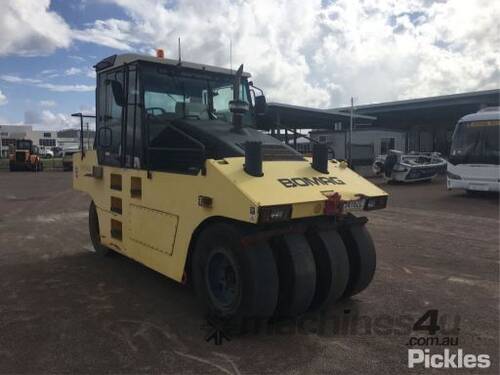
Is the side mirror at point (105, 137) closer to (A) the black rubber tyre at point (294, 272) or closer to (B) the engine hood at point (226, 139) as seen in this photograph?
(B) the engine hood at point (226, 139)

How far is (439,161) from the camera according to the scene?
21.6 m

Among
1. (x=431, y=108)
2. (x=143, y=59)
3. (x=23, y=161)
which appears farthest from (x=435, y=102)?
(x=143, y=59)

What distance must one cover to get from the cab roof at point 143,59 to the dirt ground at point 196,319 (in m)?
2.56

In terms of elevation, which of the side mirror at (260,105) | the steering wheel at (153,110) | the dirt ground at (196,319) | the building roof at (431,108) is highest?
the building roof at (431,108)

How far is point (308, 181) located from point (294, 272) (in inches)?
35.1

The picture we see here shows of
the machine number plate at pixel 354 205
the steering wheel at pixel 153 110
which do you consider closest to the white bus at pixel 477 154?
the machine number plate at pixel 354 205

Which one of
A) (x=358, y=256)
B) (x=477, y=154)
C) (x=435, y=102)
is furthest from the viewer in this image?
(x=435, y=102)

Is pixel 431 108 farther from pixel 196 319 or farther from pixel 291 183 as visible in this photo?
pixel 196 319

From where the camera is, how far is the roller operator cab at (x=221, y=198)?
383 centimetres

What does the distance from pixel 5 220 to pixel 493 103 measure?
95.7 feet

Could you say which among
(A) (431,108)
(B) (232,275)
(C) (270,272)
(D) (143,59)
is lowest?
(B) (232,275)

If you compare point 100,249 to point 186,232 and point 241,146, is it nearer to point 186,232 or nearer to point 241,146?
point 186,232

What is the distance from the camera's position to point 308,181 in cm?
429

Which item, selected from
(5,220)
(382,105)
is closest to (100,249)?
(5,220)
